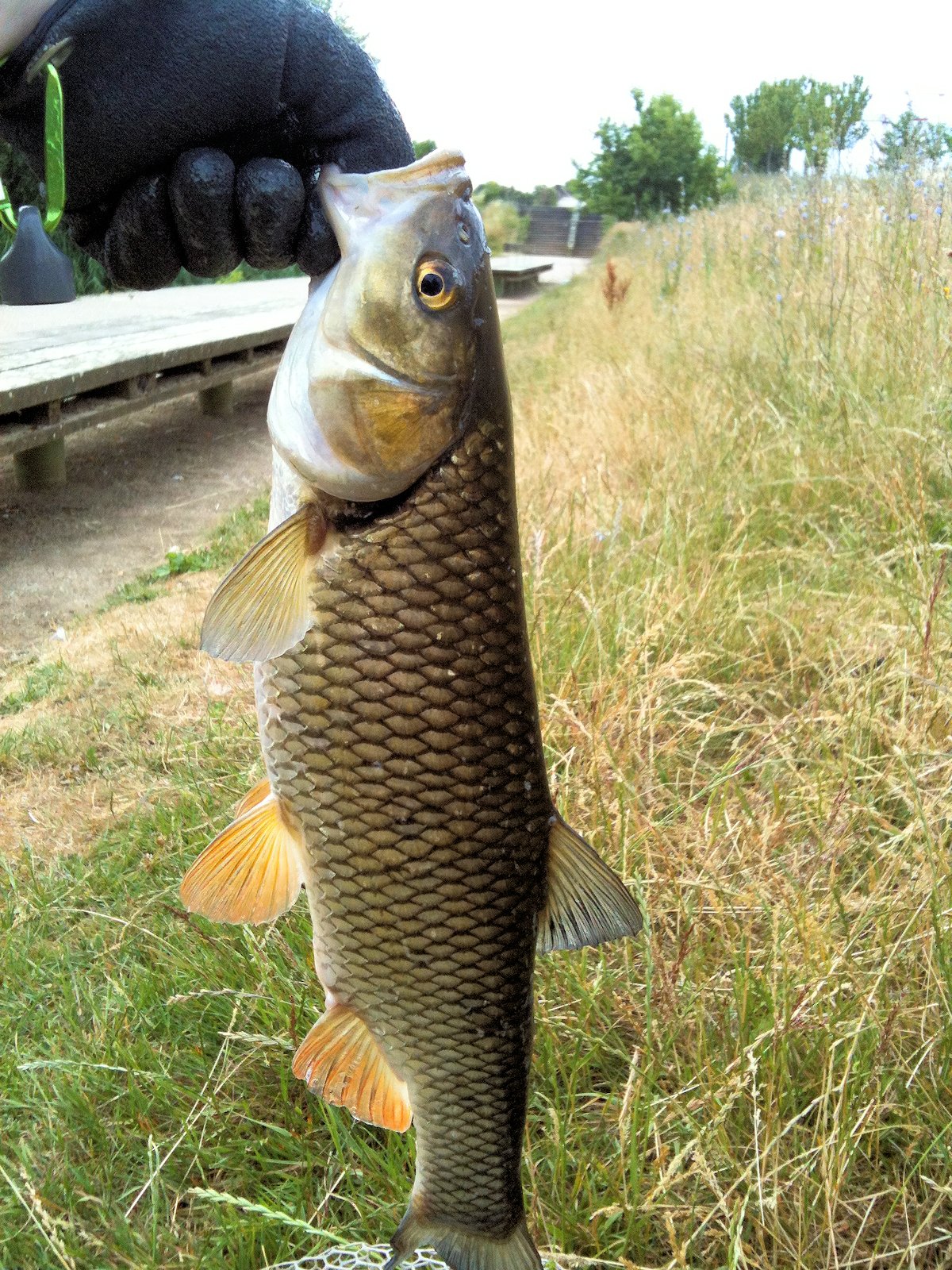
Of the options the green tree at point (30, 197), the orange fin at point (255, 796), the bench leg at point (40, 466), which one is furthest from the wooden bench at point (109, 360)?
the orange fin at point (255, 796)

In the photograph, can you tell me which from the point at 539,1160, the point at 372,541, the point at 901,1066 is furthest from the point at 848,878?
the point at 372,541

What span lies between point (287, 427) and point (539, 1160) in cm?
120

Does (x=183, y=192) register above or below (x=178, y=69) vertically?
below

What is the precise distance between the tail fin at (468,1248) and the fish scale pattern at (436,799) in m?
0.01

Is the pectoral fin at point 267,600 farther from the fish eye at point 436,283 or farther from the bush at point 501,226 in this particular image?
the bush at point 501,226

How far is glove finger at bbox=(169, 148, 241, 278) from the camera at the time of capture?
1.34m

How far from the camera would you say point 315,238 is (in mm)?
1348

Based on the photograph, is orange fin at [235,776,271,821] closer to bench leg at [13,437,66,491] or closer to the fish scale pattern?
the fish scale pattern

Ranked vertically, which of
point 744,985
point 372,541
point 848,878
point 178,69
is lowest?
point 848,878

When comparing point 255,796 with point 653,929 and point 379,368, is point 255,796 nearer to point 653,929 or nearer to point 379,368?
point 379,368

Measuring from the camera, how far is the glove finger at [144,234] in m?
1.40

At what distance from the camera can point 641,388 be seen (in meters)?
5.40

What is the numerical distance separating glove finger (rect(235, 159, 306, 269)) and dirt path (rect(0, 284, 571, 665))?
140 inches

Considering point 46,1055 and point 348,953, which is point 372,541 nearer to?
point 348,953
